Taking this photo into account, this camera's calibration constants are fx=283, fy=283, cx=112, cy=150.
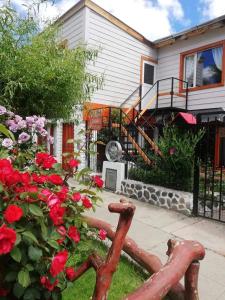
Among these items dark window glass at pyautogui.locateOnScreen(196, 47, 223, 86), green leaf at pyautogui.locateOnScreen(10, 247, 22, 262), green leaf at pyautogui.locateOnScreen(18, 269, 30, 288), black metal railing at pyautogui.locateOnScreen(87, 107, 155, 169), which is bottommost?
green leaf at pyautogui.locateOnScreen(18, 269, 30, 288)

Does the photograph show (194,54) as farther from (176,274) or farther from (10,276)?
(10,276)

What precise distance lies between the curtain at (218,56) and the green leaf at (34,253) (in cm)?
1060

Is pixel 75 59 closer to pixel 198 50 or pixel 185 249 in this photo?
pixel 185 249

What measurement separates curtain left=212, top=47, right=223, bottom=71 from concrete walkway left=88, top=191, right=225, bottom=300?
6667 millimetres

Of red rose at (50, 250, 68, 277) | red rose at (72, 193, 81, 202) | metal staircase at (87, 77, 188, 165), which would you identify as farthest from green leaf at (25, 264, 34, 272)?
metal staircase at (87, 77, 188, 165)

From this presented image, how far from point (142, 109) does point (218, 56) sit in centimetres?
349

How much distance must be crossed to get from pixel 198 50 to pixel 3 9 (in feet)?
28.1

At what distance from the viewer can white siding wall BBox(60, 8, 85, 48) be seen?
1025 cm

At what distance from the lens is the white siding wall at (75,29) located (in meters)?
10.2

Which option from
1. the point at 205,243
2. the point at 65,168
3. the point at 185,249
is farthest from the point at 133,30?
the point at 185,249

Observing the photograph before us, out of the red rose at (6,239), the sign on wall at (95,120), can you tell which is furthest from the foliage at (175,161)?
the red rose at (6,239)

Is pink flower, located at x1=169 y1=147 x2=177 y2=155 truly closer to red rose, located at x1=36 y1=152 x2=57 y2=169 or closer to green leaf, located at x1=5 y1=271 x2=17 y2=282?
red rose, located at x1=36 y1=152 x2=57 y2=169

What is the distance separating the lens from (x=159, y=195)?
6.61 meters

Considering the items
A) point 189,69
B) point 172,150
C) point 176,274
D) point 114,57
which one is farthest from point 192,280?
point 189,69
